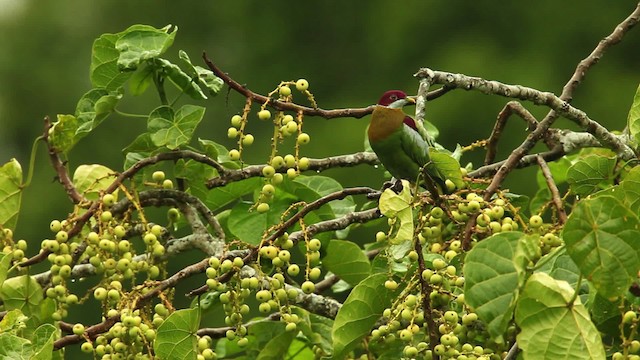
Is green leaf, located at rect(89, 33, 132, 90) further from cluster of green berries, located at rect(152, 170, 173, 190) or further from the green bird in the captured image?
the green bird

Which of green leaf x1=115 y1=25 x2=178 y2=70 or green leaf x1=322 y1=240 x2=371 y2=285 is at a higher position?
green leaf x1=115 y1=25 x2=178 y2=70

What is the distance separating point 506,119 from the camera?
279 centimetres

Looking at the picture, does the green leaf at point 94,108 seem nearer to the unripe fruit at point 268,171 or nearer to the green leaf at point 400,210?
the unripe fruit at point 268,171

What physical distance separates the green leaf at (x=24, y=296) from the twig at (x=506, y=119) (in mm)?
978

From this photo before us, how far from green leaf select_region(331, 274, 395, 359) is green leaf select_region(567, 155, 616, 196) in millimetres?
528

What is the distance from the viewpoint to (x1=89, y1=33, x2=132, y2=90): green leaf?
9.40 ft

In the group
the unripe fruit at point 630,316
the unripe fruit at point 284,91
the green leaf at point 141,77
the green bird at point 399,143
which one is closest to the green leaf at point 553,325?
the unripe fruit at point 630,316

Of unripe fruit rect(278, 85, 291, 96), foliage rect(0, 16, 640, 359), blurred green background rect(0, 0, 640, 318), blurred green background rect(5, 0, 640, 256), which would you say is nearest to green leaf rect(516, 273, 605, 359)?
foliage rect(0, 16, 640, 359)

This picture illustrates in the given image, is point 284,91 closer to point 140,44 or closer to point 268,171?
point 268,171

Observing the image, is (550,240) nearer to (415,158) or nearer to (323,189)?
(415,158)

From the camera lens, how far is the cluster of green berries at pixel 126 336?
2.31m

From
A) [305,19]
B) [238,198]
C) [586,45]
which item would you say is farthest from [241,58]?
[238,198]

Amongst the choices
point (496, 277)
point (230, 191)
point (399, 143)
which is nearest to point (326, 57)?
point (230, 191)

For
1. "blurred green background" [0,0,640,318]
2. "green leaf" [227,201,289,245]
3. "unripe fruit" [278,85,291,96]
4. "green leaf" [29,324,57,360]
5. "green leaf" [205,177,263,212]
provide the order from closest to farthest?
"green leaf" [29,324,57,360] → "unripe fruit" [278,85,291,96] → "green leaf" [227,201,289,245] → "green leaf" [205,177,263,212] → "blurred green background" [0,0,640,318]
